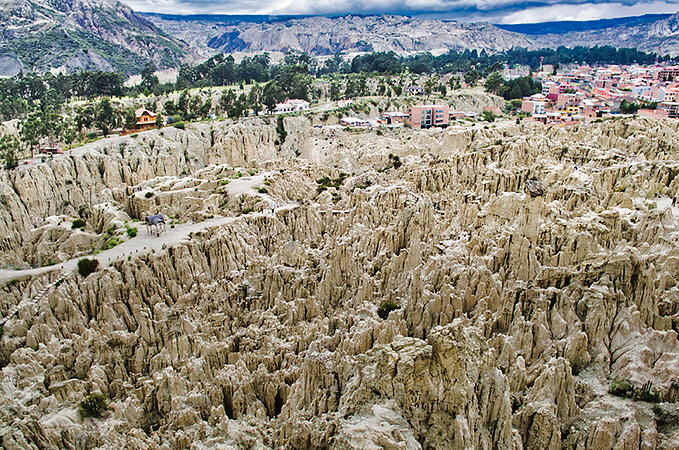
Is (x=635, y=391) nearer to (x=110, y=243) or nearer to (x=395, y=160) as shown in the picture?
(x=110, y=243)

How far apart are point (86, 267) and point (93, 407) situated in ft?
35.4

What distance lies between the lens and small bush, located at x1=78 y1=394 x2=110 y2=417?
26109 mm

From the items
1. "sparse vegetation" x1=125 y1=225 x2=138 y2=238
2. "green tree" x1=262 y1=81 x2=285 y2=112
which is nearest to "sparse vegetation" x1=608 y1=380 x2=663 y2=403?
"sparse vegetation" x1=125 y1=225 x2=138 y2=238

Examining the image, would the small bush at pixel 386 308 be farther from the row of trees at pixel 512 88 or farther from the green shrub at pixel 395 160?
A: the row of trees at pixel 512 88

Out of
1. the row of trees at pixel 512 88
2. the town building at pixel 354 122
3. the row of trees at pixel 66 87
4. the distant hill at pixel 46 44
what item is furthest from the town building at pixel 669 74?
the distant hill at pixel 46 44

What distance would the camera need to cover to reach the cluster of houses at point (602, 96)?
9431 cm

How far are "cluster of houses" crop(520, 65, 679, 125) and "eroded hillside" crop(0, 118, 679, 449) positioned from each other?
168ft

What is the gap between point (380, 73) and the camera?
152 metres

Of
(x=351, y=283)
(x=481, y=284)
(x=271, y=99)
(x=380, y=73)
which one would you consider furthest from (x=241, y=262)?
(x=380, y=73)

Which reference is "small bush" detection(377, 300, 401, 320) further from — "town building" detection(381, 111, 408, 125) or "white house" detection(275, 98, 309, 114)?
"white house" detection(275, 98, 309, 114)

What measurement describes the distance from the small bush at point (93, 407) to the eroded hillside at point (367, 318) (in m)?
0.47

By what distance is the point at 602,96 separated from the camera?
124250 millimetres

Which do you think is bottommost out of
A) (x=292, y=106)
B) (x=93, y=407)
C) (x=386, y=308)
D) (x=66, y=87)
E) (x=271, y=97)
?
(x=93, y=407)

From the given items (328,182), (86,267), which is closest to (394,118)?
(328,182)
